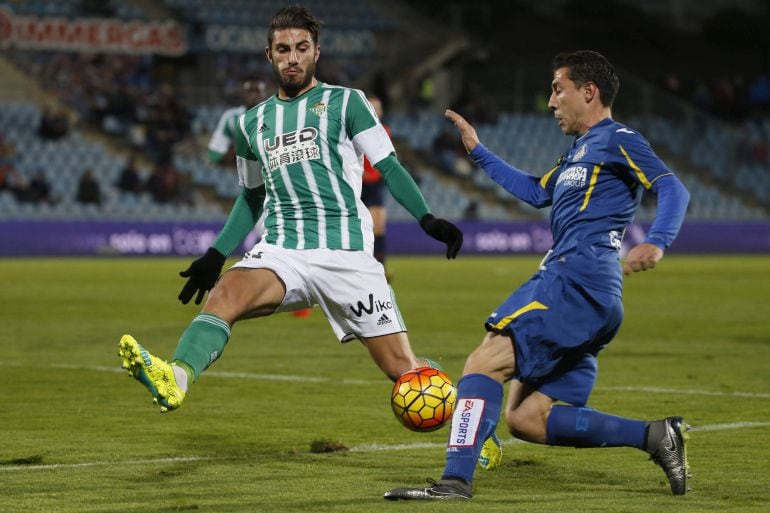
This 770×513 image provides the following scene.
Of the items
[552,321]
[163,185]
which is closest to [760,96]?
[163,185]

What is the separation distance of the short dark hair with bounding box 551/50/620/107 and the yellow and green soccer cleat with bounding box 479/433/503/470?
1559 mm

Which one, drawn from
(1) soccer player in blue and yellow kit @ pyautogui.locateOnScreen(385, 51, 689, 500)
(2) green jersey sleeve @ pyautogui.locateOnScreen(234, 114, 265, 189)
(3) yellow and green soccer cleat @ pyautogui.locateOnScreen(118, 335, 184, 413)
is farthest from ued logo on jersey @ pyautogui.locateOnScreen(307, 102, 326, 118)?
(3) yellow and green soccer cleat @ pyautogui.locateOnScreen(118, 335, 184, 413)

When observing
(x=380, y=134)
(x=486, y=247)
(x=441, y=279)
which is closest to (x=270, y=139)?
(x=380, y=134)

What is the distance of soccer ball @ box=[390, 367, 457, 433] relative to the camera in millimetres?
6281

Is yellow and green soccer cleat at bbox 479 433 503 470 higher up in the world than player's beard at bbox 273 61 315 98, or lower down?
lower down

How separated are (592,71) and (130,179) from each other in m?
24.5

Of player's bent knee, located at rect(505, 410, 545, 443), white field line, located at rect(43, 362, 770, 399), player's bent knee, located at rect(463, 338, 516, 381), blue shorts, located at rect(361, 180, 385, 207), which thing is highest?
blue shorts, located at rect(361, 180, 385, 207)

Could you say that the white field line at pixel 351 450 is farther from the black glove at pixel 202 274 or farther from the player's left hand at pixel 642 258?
the player's left hand at pixel 642 258

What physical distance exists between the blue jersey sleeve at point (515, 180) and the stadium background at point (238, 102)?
71.0 ft

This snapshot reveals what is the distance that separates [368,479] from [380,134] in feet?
5.13

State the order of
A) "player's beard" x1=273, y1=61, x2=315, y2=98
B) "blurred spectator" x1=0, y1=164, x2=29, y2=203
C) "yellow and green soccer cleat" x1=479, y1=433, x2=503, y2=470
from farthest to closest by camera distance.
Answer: "blurred spectator" x1=0, y1=164, x2=29, y2=203 < "player's beard" x1=273, y1=61, x2=315, y2=98 < "yellow and green soccer cleat" x1=479, y1=433, x2=503, y2=470

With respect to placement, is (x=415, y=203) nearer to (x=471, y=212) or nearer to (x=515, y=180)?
(x=515, y=180)

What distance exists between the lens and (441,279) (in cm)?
2277

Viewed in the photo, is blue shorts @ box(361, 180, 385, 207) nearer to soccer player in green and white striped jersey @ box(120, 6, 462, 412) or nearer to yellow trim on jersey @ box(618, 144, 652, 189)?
soccer player in green and white striped jersey @ box(120, 6, 462, 412)
